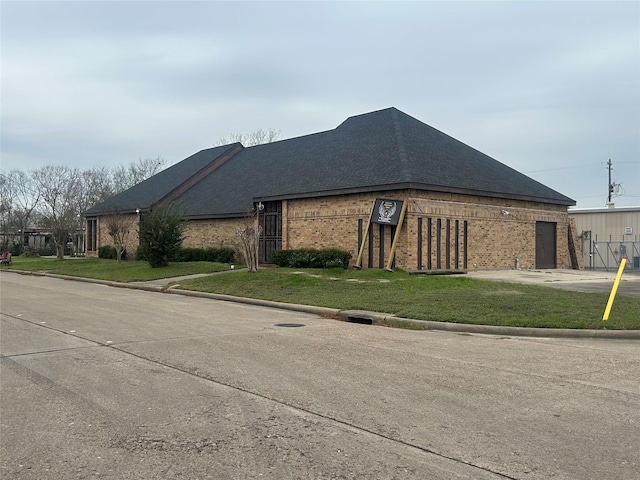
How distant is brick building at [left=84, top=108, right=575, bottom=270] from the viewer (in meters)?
25.4

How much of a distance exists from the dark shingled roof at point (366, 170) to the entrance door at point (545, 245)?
4.87 feet

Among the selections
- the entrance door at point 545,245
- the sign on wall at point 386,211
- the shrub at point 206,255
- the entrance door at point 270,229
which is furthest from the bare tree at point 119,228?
the entrance door at point 545,245

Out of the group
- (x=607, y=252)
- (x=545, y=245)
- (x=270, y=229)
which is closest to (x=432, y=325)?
Result: (x=270, y=229)

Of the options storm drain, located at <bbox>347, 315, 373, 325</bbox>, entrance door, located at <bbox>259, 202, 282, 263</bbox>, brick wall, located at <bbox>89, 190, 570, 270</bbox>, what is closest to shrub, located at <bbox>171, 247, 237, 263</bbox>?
brick wall, located at <bbox>89, 190, 570, 270</bbox>

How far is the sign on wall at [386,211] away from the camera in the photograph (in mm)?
24703

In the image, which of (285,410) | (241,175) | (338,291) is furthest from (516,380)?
(241,175)

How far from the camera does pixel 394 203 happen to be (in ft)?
81.8

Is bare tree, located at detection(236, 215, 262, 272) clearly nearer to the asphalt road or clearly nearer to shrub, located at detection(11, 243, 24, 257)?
the asphalt road

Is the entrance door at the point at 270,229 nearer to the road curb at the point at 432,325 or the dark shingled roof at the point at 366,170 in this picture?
the dark shingled roof at the point at 366,170

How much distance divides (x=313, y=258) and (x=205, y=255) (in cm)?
954

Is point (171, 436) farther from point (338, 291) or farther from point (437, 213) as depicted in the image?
point (437, 213)

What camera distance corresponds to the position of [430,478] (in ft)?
14.4

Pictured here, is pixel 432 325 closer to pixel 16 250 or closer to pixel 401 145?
pixel 401 145

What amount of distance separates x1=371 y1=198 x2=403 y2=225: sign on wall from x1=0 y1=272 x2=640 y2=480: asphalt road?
13.5 metres
